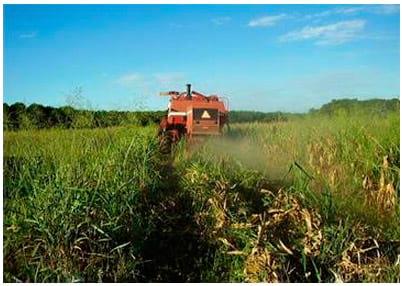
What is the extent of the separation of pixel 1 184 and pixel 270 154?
222cm

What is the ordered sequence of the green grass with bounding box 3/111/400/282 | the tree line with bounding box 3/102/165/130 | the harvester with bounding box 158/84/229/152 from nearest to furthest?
the green grass with bounding box 3/111/400/282
the tree line with bounding box 3/102/165/130
the harvester with bounding box 158/84/229/152

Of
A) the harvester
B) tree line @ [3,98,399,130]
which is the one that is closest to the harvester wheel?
the harvester

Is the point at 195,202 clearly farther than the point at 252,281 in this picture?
Yes

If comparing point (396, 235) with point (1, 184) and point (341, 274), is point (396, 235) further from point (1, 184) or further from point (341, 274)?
point (1, 184)

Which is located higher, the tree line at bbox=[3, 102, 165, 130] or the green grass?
the tree line at bbox=[3, 102, 165, 130]

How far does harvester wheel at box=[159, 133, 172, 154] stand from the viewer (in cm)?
550

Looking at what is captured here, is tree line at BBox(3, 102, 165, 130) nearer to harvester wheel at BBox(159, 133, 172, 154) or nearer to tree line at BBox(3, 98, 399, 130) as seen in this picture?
tree line at BBox(3, 98, 399, 130)

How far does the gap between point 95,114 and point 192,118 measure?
3.88 ft

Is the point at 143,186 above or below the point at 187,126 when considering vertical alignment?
below

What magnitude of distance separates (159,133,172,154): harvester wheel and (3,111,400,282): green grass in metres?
0.47

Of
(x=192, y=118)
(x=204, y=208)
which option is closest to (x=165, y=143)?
Answer: (x=192, y=118)

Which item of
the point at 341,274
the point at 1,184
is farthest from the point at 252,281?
the point at 1,184

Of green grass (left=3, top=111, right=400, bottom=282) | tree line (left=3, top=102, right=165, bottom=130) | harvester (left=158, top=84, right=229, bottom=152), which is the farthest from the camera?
harvester (left=158, top=84, right=229, bottom=152)

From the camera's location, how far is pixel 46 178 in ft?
12.0
